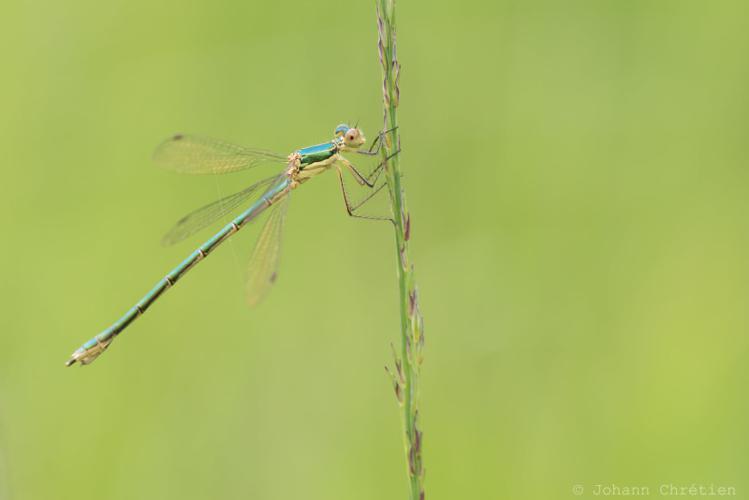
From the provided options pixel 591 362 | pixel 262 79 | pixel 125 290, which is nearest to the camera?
pixel 591 362

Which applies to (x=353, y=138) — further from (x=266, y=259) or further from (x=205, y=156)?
(x=205, y=156)

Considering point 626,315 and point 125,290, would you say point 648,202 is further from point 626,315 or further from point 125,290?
point 125,290

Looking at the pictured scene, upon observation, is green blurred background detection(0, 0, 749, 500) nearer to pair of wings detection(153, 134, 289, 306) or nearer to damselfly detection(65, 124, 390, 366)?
damselfly detection(65, 124, 390, 366)

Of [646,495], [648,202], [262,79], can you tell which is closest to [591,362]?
[646,495]

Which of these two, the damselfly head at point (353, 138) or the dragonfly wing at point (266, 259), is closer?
the dragonfly wing at point (266, 259)

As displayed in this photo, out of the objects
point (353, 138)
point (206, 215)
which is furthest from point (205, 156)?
point (353, 138)

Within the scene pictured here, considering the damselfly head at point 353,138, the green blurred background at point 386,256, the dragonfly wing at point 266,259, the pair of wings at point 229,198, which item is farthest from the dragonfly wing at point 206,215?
the green blurred background at point 386,256

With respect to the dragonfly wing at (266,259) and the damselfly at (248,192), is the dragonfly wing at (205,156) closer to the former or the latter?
the damselfly at (248,192)
